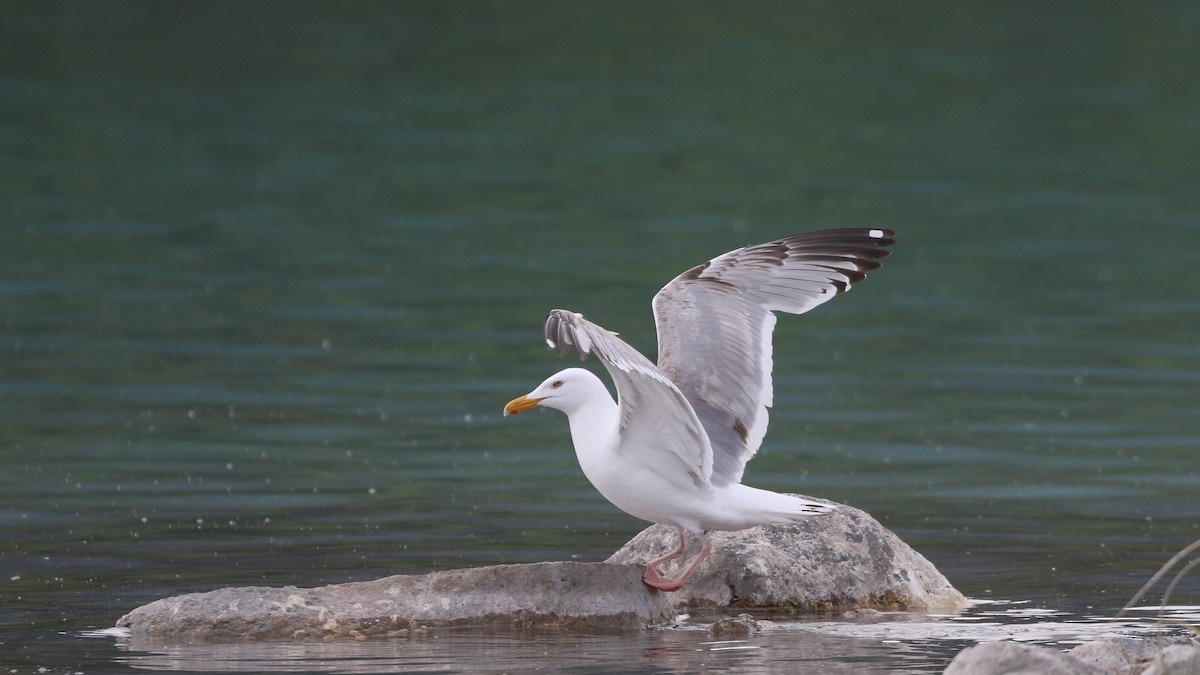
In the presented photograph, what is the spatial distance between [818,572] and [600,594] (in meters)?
1.42

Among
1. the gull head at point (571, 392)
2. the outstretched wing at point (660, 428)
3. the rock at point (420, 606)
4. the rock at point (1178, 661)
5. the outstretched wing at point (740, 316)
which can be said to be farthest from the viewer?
Answer: the outstretched wing at point (740, 316)

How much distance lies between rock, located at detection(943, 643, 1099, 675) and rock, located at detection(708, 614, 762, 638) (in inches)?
77.2

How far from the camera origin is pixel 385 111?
157 ft

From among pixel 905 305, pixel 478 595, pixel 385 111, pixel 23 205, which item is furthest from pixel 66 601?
pixel 385 111

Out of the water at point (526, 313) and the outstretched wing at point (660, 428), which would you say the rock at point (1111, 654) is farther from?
the outstretched wing at point (660, 428)

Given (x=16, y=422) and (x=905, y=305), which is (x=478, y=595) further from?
(x=905, y=305)

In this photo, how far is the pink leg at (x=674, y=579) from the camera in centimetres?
1117

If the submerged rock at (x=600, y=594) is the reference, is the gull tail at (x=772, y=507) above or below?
above

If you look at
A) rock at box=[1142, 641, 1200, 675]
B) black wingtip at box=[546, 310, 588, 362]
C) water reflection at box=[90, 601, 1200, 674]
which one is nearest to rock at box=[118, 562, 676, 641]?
water reflection at box=[90, 601, 1200, 674]

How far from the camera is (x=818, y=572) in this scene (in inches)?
467

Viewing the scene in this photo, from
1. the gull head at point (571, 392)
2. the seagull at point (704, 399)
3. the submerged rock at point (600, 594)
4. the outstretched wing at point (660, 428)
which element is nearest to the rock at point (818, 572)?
the submerged rock at point (600, 594)

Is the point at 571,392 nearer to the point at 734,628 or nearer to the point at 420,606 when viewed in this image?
the point at 420,606

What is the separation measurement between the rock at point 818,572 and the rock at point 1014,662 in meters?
2.74

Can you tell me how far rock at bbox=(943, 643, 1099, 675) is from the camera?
8.74 meters
